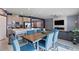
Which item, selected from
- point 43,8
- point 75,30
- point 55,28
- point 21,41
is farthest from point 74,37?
point 21,41

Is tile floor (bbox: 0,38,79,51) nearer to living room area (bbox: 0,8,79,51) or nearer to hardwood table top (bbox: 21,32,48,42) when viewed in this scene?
living room area (bbox: 0,8,79,51)

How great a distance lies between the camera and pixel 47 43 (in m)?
1.92

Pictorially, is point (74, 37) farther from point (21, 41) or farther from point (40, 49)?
point (21, 41)

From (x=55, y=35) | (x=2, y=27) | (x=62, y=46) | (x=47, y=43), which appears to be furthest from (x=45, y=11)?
(x=2, y=27)

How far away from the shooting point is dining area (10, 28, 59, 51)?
1774 millimetres

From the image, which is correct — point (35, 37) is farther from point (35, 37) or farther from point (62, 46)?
point (62, 46)

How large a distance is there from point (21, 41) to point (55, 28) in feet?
2.31

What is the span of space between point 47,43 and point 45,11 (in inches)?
24.8

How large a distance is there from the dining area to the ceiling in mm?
302

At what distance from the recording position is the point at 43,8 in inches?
70.8

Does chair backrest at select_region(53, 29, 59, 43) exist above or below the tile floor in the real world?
above

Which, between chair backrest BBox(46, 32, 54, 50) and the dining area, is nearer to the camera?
the dining area

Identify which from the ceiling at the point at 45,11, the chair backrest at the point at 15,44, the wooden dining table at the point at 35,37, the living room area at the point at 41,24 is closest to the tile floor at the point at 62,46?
the living room area at the point at 41,24

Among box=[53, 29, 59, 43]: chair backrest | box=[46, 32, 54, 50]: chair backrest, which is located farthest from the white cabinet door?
box=[53, 29, 59, 43]: chair backrest
